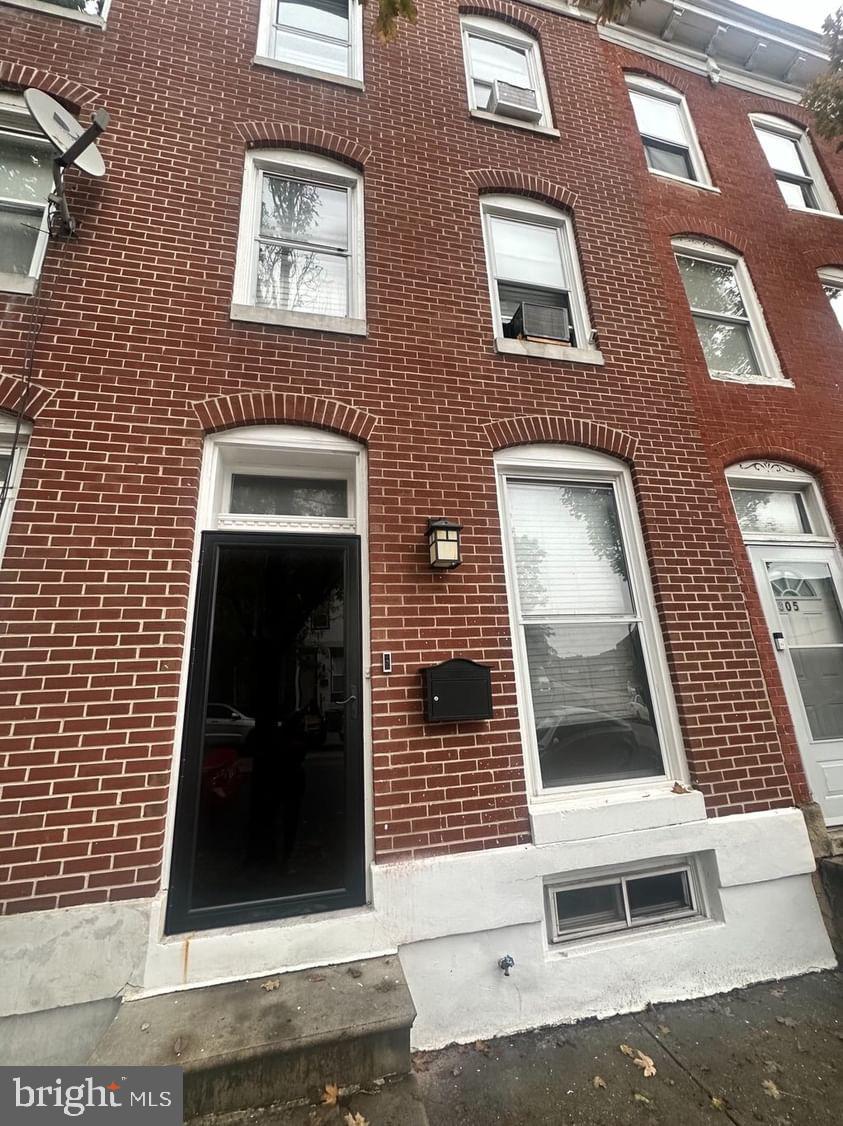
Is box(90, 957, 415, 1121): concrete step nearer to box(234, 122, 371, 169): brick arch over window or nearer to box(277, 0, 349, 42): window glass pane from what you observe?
box(234, 122, 371, 169): brick arch over window

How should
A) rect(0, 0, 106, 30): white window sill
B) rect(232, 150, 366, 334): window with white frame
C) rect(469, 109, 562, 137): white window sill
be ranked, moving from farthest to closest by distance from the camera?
rect(469, 109, 562, 137): white window sill < rect(0, 0, 106, 30): white window sill < rect(232, 150, 366, 334): window with white frame

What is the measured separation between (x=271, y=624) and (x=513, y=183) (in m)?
5.17

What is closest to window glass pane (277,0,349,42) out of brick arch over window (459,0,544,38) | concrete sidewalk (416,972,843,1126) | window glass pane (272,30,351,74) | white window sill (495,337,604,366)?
window glass pane (272,30,351,74)

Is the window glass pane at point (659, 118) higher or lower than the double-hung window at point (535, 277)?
higher

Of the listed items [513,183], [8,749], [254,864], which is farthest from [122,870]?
[513,183]

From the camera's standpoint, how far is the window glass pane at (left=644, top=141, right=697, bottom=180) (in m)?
6.62

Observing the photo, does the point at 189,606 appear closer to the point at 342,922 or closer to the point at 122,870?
the point at 122,870

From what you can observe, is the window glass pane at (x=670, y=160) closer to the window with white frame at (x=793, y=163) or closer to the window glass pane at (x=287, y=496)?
the window with white frame at (x=793, y=163)

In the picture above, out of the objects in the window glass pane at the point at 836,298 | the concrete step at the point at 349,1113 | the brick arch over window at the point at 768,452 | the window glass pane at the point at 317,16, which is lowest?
the concrete step at the point at 349,1113

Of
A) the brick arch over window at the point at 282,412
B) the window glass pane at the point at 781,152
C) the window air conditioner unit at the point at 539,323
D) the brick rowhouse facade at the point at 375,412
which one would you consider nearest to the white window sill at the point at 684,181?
the brick rowhouse facade at the point at 375,412

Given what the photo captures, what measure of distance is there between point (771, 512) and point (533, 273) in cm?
350

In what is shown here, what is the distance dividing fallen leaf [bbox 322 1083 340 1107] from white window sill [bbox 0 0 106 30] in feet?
26.6

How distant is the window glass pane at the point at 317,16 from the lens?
553 centimetres

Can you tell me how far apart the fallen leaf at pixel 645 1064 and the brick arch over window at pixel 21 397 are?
532 cm
